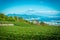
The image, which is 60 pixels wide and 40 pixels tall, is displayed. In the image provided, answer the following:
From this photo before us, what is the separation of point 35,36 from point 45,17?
0.46 meters

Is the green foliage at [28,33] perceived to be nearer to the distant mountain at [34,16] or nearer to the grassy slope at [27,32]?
the grassy slope at [27,32]

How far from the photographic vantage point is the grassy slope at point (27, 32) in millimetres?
2697

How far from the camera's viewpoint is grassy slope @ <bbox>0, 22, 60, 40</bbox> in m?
2.70

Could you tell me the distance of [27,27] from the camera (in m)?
2.78

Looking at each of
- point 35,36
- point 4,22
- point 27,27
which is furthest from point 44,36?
point 4,22

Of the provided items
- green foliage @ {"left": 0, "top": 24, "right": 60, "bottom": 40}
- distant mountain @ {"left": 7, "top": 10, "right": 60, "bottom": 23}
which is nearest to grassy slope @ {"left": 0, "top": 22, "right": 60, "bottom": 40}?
green foliage @ {"left": 0, "top": 24, "right": 60, "bottom": 40}

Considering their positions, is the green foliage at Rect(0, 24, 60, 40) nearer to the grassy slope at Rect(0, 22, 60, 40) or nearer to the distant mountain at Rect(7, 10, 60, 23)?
the grassy slope at Rect(0, 22, 60, 40)

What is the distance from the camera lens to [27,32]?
274cm

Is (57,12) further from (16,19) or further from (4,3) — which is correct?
(4,3)

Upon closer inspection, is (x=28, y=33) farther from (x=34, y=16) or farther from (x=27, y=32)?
(x=34, y=16)

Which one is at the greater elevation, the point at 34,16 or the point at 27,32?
the point at 34,16

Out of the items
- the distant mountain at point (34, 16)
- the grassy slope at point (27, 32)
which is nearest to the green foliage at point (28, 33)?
the grassy slope at point (27, 32)

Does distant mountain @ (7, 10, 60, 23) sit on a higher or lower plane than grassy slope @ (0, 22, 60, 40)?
higher

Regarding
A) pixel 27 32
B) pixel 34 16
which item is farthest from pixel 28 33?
pixel 34 16
